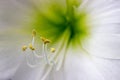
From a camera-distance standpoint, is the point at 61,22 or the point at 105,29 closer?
the point at 105,29

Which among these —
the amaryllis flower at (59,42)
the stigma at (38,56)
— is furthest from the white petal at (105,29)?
the stigma at (38,56)

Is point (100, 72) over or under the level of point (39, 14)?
under

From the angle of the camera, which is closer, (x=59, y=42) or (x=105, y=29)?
(x=105, y=29)

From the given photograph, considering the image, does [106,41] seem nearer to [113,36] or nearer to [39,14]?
[113,36]

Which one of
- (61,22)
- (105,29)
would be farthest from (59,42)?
(105,29)

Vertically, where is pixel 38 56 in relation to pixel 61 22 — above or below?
below

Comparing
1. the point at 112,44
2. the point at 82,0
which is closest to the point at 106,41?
the point at 112,44

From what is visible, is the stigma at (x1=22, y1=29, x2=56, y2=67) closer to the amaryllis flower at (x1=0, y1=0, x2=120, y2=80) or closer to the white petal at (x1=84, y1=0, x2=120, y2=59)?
the amaryllis flower at (x1=0, y1=0, x2=120, y2=80)

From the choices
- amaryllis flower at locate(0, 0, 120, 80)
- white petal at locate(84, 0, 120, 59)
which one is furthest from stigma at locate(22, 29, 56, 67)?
white petal at locate(84, 0, 120, 59)

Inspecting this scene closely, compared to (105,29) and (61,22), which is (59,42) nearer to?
(61,22)
